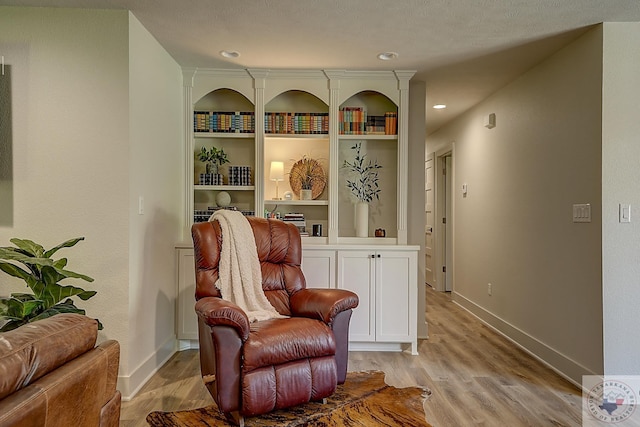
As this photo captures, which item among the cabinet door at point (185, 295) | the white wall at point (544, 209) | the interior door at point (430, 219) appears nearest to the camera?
the white wall at point (544, 209)

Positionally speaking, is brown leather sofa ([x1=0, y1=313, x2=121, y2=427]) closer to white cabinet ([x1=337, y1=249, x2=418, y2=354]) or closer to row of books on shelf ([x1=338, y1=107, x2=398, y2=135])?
white cabinet ([x1=337, y1=249, x2=418, y2=354])

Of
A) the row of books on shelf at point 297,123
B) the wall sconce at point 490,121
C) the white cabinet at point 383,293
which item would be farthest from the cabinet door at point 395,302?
the wall sconce at point 490,121

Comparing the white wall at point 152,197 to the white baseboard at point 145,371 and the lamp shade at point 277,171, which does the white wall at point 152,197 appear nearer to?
the white baseboard at point 145,371

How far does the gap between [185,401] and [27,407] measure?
1.77 metres

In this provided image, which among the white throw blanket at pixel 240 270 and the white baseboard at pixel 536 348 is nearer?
the white throw blanket at pixel 240 270

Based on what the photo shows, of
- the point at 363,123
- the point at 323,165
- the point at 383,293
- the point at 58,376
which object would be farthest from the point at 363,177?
the point at 58,376

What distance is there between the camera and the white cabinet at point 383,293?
11.4 feet

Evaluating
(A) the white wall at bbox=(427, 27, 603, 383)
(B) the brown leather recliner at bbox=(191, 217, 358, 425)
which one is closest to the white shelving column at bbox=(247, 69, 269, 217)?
(B) the brown leather recliner at bbox=(191, 217, 358, 425)

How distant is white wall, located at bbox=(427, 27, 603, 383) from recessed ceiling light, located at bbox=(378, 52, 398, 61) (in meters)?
1.21

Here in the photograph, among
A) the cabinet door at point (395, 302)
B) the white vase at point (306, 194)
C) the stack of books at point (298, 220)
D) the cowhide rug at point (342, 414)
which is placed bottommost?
the cowhide rug at point (342, 414)

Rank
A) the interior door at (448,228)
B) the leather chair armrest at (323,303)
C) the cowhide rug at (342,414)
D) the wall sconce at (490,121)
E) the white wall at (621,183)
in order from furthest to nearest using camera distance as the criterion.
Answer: the interior door at (448,228) < the wall sconce at (490,121) < the white wall at (621,183) < the leather chair armrest at (323,303) < the cowhide rug at (342,414)

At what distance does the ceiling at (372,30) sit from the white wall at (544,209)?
0.96ft

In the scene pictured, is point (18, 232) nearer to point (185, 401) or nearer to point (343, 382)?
point (185, 401)

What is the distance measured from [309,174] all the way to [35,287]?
236 centimetres
